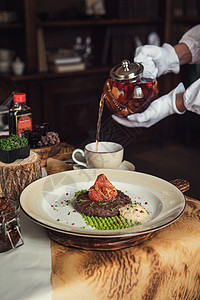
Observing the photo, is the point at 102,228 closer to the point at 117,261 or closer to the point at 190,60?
the point at 117,261

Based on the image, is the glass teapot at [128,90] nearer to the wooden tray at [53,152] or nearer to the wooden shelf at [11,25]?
the wooden tray at [53,152]

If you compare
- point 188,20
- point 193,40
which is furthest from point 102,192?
point 188,20

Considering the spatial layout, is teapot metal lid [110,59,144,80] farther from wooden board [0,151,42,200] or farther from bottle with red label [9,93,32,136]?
bottle with red label [9,93,32,136]

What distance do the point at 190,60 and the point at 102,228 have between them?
3.41 ft

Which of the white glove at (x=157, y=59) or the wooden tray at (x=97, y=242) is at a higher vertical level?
the white glove at (x=157, y=59)

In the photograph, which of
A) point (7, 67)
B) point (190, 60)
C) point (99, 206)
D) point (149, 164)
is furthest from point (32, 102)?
point (99, 206)

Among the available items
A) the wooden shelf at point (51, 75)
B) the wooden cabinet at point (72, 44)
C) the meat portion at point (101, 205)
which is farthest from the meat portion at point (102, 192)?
the wooden shelf at point (51, 75)

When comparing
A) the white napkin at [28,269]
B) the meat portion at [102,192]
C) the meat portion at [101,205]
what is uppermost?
the meat portion at [102,192]

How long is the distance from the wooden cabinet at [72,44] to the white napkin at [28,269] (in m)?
1.87

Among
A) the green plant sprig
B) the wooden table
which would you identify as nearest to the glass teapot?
the green plant sprig

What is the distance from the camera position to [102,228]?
2.58 ft

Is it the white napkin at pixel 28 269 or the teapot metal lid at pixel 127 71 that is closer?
the white napkin at pixel 28 269

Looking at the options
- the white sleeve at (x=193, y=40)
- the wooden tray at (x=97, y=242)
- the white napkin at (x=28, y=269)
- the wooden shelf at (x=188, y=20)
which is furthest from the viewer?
the wooden shelf at (x=188, y=20)

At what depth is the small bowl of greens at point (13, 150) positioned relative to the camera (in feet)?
3.18
